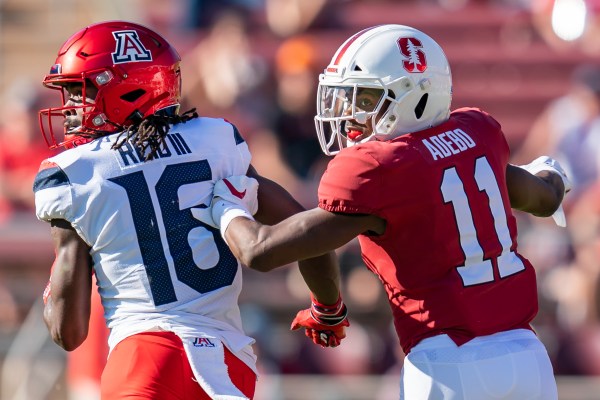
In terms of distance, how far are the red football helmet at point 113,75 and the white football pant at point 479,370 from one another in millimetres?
1168

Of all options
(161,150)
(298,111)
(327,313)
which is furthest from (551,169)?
(298,111)

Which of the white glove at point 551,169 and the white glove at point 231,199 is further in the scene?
the white glove at point 551,169

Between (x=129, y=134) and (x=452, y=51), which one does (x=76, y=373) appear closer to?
(x=129, y=134)

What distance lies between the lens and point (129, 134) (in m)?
3.59

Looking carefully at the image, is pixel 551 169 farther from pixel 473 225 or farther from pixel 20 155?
pixel 20 155

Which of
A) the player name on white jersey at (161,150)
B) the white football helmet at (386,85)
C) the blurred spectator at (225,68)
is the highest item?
the white football helmet at (386,85)

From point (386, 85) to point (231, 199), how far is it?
601 millimetres

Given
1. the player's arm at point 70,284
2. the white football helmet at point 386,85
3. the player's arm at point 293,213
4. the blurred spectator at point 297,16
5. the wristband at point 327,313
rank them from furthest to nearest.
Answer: the blurred spectator at point 297,16 → the wristband at point 327,313 → the player's arm at point 293,213 → the white football helmet at point 386,85 → the player's arm at point 70,284

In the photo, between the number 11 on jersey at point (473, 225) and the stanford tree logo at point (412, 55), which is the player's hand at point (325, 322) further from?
the stanford tree logo at point (412, 55)

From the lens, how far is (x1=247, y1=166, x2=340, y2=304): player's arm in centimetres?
382

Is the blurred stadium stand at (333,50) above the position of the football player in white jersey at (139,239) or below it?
below

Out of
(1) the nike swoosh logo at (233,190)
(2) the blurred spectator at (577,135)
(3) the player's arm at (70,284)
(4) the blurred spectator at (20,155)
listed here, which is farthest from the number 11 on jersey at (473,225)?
(4) the blurred spectator at (20,155)

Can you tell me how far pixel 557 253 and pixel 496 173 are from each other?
4.17 meters

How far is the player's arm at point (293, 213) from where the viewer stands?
3824 millimetres
